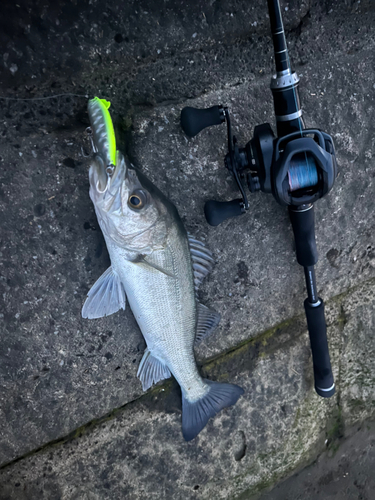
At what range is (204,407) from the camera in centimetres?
184

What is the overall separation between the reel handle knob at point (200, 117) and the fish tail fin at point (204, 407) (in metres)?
1.27

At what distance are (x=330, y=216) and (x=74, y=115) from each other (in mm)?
1427

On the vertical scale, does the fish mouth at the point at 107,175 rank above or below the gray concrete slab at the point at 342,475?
above

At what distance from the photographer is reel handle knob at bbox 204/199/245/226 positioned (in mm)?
1574

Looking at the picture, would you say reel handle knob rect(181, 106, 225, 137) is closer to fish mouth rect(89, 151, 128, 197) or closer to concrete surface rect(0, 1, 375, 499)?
concrete surface rect(0, 1, 375, 499)

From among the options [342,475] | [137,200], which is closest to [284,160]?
[137,200]

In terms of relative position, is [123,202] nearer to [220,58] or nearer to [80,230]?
[80,230]

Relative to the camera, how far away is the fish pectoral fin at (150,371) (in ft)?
5.80

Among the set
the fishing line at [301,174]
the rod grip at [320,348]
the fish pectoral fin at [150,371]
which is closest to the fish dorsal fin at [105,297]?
the fish pectoral fin at [150,371]

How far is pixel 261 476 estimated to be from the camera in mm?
2223

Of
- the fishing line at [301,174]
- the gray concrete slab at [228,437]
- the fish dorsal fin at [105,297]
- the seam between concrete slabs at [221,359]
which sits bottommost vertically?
the gray concrete slab at [228,437]

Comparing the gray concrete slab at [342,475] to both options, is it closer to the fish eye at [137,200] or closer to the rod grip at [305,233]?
the rod grip at [305,233]

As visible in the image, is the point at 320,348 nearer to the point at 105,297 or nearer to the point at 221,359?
the point at 221,359

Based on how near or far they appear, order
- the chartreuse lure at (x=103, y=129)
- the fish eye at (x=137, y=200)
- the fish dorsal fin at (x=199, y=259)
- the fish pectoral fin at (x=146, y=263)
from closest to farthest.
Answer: the chartreuse lure at (x=103, y=129) < the fish eye at (x=137, y=200) < the fish pectoral fin at (x=146, y=263) < the fish dorsal fin at (x=199, y=259)
